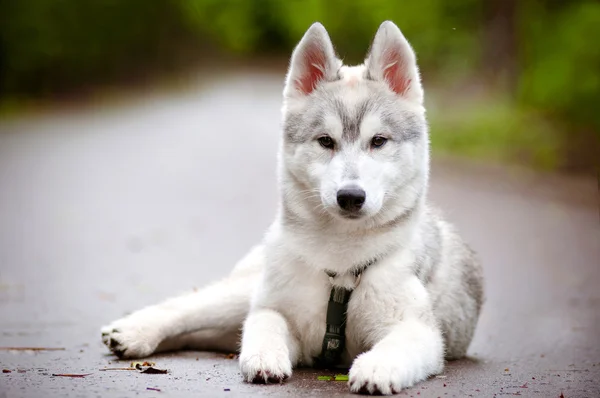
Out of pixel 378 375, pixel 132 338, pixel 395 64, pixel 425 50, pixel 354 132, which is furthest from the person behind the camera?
pixel 425 50

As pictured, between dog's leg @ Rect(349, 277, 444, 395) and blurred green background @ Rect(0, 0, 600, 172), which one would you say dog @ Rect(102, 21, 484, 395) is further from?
blurred green background @ Rect(0, 0, 600, 172)

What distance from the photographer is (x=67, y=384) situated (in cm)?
466

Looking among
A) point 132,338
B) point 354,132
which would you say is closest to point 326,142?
point 354,132

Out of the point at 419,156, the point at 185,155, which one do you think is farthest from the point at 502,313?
the point at 185,155

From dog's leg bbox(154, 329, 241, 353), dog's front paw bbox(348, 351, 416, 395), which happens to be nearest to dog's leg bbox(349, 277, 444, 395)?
dog's front paw bbox(348, 351, 416, 395)

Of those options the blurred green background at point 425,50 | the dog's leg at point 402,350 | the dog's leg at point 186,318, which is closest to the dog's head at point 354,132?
the dog's leg at point 402,350

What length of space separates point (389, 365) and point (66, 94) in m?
22.1

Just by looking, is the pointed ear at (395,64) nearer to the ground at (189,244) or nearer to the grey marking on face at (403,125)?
the grey marking on face at (403,125)

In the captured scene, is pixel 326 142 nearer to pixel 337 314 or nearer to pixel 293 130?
pixel 293 130

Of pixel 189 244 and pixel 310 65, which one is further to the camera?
pixel 189 244

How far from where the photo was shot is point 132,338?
5.64m

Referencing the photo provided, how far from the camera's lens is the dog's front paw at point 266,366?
4.71 metres

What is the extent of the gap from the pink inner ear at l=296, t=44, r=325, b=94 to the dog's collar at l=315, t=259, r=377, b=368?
118 cm

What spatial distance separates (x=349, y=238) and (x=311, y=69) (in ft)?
3.68
